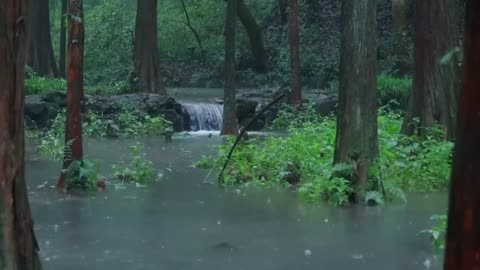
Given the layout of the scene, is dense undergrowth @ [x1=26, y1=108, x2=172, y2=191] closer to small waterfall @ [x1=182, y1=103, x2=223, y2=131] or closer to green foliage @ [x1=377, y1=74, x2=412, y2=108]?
small waterfall @ [x1=182, y1=103, x2=223, y2=131]

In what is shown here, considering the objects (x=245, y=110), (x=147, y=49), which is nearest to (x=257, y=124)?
(x=245, y=110)

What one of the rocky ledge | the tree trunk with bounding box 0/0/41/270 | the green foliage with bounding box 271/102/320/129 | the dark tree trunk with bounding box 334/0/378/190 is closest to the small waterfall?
the rocky ledge

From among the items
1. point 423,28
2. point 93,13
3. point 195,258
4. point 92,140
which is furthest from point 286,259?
point 93,13

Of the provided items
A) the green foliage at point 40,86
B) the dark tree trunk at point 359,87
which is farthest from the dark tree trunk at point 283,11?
the dark tree trunk at point 359,87

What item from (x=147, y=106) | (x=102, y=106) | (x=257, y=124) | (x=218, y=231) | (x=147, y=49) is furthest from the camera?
(x=147, y=49)

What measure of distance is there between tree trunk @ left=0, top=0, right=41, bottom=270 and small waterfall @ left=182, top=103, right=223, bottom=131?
69.7 feet

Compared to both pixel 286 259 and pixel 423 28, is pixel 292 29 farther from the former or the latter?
pixel 286 259

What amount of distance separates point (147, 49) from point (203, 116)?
11.1 ft

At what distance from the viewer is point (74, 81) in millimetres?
12195

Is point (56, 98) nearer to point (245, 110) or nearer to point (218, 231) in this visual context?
point (245, 110)

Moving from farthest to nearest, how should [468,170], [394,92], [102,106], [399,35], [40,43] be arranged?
[40,43] → [399,35] → [102,106] → [394,92] → [468,170]

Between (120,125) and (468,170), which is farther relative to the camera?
(120,125)

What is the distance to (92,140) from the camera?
72.8ft

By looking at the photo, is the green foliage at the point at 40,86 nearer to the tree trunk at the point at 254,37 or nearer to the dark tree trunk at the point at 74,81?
the tree trunk at the point at 254,37
